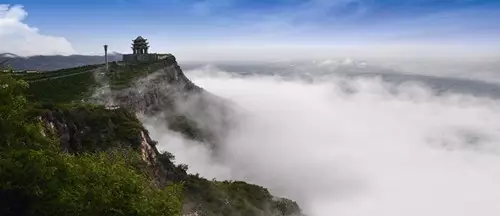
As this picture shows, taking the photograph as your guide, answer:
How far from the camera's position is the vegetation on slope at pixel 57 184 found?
24.7 meters

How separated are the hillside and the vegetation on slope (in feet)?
0.63

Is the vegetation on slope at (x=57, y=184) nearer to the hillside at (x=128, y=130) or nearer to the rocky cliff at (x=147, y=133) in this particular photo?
the hillside at (x=128, y=130)

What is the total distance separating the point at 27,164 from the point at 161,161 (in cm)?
4645

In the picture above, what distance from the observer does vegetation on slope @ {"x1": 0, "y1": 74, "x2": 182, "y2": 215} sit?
2467 centimetres

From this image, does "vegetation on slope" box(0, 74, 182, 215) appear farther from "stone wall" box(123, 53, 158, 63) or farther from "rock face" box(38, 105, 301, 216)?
"stone wall" box(123, 53, 158, 63)

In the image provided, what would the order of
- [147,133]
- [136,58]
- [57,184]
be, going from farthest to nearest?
[136,58]
[147,133]
[57,184]

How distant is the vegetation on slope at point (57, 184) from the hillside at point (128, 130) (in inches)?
7.5

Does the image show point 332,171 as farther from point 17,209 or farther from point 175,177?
point 17,209

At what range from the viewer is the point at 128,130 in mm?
65250

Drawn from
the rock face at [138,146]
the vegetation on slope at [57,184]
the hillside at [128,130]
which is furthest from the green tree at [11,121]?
the rock face at [138,146]

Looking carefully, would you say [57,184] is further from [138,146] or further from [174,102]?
[174,102]

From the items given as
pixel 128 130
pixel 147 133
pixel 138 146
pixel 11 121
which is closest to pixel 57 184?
pixel 11 121

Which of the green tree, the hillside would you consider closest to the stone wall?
the hillside

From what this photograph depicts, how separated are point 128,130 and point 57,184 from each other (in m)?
40.3
